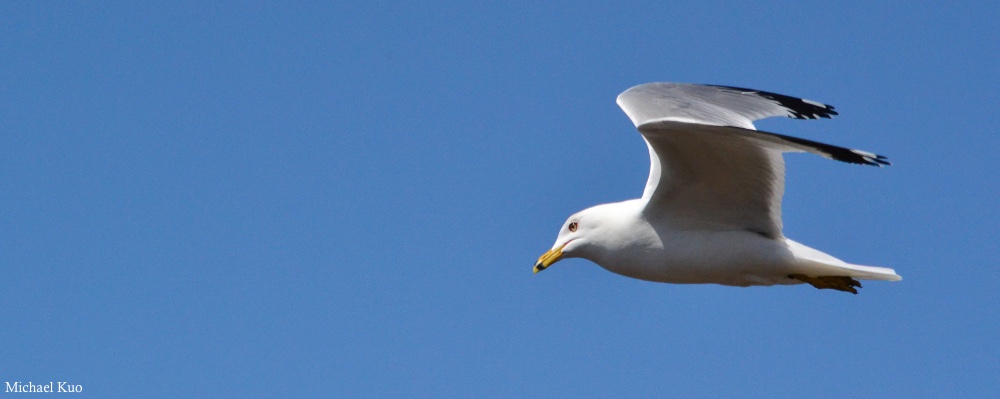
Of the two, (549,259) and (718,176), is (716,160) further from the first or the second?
(549,259)

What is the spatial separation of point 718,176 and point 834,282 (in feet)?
3.96

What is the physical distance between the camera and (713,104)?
29.2 feet

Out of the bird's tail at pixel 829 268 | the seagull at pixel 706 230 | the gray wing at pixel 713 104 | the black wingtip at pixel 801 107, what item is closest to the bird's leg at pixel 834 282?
the seagull at pixel 706 230

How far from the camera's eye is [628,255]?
7.51 metres

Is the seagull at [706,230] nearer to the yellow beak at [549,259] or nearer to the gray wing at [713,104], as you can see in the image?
the yellow beak at [549,259]

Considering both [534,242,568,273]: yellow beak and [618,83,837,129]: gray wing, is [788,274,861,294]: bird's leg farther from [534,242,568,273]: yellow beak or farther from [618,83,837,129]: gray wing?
[534,242,568,273]: yellow beak

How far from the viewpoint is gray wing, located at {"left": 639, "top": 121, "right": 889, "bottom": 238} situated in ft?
21.6

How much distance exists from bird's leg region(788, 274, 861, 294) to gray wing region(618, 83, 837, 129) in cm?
132

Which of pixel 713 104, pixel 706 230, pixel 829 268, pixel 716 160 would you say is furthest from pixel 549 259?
pixel 713 104

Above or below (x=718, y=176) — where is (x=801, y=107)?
above

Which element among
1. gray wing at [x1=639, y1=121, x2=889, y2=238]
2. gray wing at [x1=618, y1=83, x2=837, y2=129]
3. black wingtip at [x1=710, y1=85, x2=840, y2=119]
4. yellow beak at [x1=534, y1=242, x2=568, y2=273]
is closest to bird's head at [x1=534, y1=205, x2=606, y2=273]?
yellow beak at [x1=534, y1=242, x2=568, y2=273]

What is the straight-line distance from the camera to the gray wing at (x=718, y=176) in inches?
259

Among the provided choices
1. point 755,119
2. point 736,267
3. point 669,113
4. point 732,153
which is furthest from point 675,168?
point 755,119

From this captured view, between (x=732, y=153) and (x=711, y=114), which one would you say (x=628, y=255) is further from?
(x=711, y=114)
